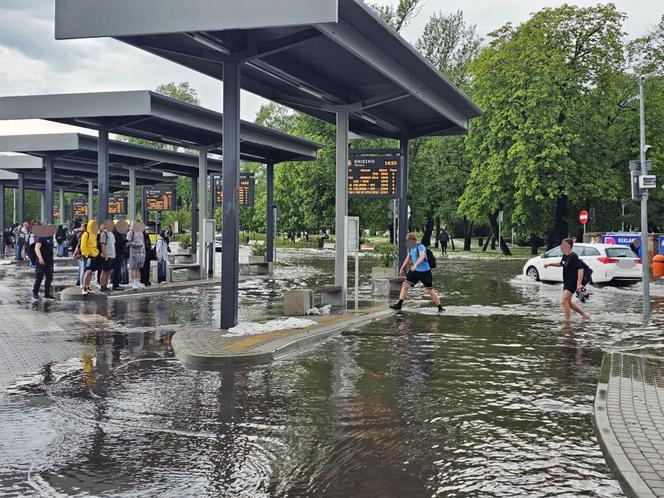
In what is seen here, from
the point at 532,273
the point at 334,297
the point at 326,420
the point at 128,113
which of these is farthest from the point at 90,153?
the point at 326,420

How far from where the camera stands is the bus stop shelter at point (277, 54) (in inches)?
435

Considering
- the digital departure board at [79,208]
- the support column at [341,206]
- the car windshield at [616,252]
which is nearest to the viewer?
the support column at [341,206]

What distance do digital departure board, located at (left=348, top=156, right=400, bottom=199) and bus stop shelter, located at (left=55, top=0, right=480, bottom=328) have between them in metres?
1.31

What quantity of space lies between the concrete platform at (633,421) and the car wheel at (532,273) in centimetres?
1736

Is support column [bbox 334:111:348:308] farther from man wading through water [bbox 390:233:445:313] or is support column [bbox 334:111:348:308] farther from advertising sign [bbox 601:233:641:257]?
advertising sign [bbox 601:233:641:257]

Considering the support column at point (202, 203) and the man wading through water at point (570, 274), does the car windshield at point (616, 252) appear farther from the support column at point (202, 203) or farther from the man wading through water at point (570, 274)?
the support column at point (202, 203)

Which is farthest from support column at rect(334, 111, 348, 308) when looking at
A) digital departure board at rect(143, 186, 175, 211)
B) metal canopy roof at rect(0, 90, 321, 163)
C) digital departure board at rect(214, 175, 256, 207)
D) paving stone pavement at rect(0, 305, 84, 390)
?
digital departure board at rect(143, 186, 175, 211)

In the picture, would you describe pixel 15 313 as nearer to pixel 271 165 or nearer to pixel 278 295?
pixel 278 295

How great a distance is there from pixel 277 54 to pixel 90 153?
19.5 metres

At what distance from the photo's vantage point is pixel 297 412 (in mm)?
7281

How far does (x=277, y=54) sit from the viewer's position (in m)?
13.7

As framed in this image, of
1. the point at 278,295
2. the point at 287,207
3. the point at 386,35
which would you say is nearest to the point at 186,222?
the point at 287,207

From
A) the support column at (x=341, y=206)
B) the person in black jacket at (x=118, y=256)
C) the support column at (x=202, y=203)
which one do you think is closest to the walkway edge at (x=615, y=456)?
the support column at (x=341, y=206)

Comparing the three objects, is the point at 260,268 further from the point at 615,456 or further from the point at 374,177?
the point at 615,456
